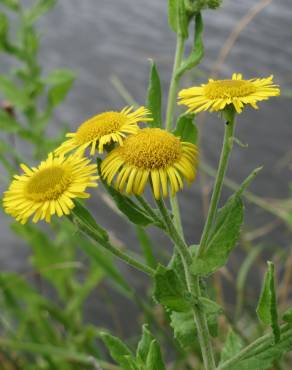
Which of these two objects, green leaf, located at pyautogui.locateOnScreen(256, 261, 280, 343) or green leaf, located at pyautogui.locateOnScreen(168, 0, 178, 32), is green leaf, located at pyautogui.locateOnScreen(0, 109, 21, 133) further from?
green leaf, located at pyautogui.locateOnScreen(256, 261, 280, 343)

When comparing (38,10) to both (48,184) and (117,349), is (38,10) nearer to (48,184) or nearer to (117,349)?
(48,184)

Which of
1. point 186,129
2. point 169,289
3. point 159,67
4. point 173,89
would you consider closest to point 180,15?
point 173,89

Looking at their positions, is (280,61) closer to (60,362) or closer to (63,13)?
(63,13)

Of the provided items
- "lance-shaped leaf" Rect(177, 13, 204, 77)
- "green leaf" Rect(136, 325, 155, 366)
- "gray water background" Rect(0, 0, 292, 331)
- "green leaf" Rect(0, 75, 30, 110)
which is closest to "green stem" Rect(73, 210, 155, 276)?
"green leaf" Rect(136, 325, 155, 366)

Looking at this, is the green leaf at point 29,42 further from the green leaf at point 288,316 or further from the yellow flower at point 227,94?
the green leaf at point 288,316

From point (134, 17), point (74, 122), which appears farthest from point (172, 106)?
point (134, 17)

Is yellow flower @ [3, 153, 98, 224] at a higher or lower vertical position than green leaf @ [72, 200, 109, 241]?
higher
